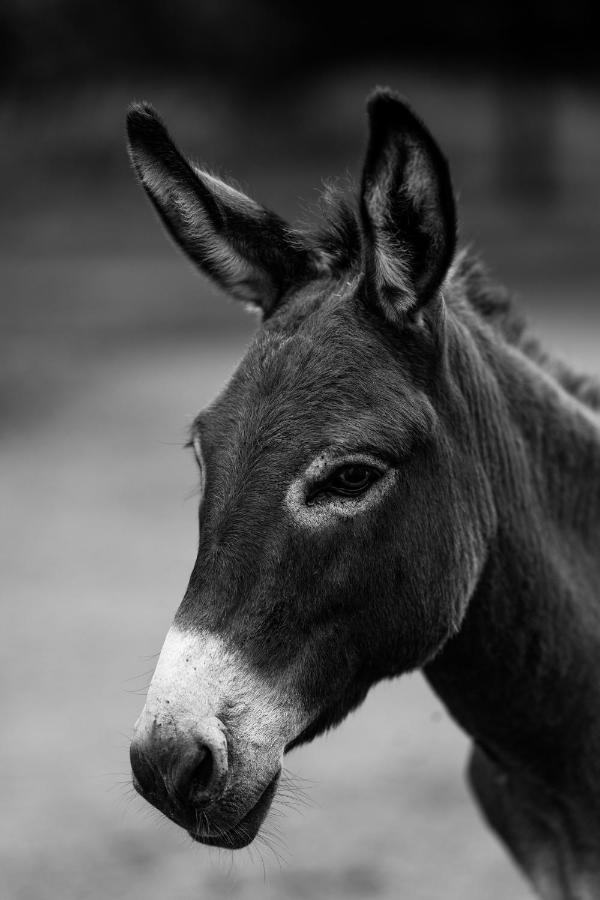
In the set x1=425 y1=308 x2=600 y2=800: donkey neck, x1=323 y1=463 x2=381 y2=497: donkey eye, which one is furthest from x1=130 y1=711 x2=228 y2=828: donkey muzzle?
x1=425 y1=308 x2=600 y2=800: donkey neck

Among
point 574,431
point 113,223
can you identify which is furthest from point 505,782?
point 113,223

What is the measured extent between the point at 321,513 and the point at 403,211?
2.60 ft

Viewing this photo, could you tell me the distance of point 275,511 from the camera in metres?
2.43

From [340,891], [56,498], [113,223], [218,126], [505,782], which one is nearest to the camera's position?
[505,782]

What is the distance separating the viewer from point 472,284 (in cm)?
327

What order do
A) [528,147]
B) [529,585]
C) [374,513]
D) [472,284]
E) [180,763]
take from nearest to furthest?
[180,763], [374,513], [529,585], [472,284], [528,147]

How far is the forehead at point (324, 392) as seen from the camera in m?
2.52

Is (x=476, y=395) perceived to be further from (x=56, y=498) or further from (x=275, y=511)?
(x=56, y=498)

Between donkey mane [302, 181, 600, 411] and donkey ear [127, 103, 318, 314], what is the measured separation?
3.3 inches

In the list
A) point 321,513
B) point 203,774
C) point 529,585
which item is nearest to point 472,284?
point 529,585

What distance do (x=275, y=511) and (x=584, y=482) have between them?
3.92ft

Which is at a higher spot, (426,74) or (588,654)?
(426,74)

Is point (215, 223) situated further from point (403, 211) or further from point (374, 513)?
point (374, 513)

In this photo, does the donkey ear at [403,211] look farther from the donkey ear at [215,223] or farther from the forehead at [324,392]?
the donkey ear at [215,223]
